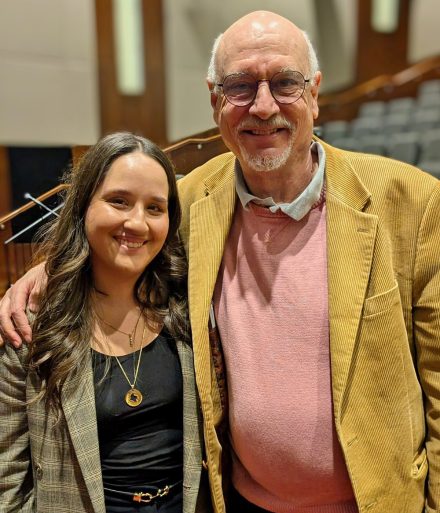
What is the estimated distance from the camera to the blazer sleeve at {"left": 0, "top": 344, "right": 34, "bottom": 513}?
3.87 ft

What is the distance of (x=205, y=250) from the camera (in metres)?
1.33

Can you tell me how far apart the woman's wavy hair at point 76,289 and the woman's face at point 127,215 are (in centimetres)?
3

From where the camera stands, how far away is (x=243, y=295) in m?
1.29

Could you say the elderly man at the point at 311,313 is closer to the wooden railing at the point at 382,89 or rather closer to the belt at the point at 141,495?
the belt at the point at 141,495

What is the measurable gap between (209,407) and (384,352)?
1.36 ft

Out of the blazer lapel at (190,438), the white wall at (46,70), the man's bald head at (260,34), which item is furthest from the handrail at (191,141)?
the white wall at (46,70)

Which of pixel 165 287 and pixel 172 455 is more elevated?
pixel 165 287

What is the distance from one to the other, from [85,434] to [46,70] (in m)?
2.84

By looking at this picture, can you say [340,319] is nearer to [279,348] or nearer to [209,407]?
[279,348]

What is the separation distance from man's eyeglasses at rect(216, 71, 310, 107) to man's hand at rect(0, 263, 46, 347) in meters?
0.62

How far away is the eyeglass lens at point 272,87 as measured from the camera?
4.03 ft

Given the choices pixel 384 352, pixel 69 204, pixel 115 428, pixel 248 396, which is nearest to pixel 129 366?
pixel 115 428

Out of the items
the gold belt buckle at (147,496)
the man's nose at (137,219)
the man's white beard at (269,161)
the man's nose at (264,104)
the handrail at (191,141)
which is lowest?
the gold belt buckle at (147,496)

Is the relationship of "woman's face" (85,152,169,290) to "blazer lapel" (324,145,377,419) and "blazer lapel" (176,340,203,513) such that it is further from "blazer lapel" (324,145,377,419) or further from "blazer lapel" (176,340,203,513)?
"blazer lapel" (324,145,377,419)
